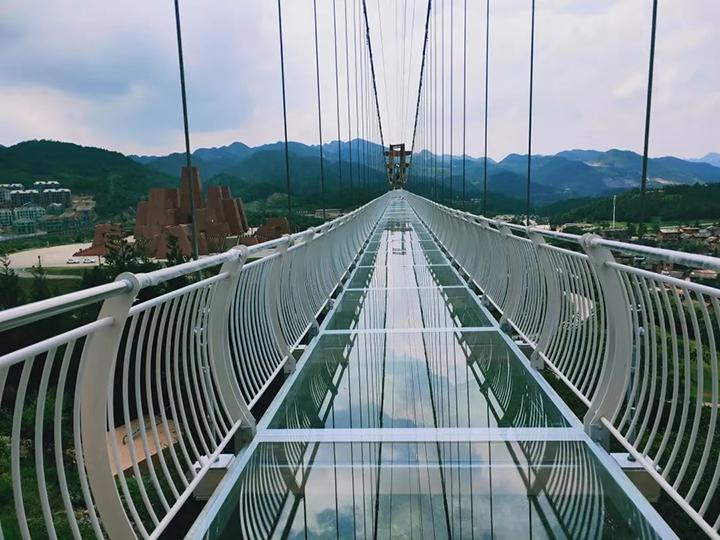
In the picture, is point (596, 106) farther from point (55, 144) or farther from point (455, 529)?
point (55, 144)

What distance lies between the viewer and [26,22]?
25.6m

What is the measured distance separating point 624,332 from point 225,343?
190 centimetres

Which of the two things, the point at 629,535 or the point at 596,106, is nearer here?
the point at 629,535

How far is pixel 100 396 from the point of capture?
164 cm

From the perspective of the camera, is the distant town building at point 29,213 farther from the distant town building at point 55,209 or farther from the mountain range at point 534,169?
the mountain range at point 534,169

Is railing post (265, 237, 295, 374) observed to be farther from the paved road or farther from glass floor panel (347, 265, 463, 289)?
the paved road

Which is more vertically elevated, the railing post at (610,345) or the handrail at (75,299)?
the handrail at (75,299)

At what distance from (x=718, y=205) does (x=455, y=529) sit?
9.10 meters

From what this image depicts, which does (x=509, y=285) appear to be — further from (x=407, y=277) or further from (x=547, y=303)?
(x=407, y=277)

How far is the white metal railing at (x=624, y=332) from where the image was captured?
190 centimetres

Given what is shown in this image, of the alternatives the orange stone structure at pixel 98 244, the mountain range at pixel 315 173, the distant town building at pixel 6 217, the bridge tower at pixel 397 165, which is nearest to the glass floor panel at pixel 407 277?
the mountain range at pixel 315 173

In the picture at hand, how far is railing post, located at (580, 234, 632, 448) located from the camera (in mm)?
2562

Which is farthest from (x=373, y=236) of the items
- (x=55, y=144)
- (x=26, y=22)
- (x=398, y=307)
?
(x=55, y=144)

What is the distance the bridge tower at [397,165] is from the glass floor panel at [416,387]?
7445 centimetres
